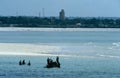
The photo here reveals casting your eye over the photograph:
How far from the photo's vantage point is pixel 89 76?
58.5m

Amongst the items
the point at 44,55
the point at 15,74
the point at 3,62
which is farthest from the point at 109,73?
the point at 44,55

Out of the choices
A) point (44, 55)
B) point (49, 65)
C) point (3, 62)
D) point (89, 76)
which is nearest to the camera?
point (89, 76)

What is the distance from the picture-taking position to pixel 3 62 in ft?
230

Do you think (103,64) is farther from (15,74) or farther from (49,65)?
(15,74)

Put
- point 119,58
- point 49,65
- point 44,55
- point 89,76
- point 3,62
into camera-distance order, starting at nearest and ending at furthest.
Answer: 1. point 89,76
2. point 49,65
3. point 3,62
4. point 119,58
5. point 44,55

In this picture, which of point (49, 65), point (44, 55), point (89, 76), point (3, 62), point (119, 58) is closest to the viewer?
point (89, 76)

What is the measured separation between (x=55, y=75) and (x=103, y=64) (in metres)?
10.3

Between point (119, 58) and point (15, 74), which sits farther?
point (119, 58)

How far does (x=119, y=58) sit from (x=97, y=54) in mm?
6611

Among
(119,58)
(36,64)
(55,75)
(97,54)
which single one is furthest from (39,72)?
(97,54)

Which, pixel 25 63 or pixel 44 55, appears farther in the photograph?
pixel 44 55

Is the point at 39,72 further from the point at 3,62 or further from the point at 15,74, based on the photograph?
the point at 3,62

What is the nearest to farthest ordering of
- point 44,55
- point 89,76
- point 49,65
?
point 89,76, point 49,65, point 44,55

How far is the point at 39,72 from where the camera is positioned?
61594mm
